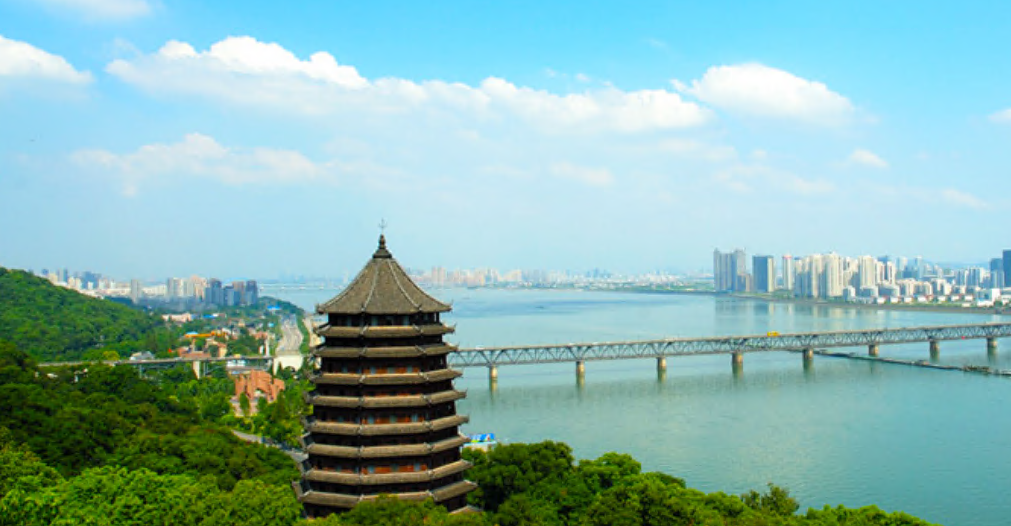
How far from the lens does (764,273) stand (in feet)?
456

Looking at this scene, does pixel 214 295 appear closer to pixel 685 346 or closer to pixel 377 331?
pixel 685 346

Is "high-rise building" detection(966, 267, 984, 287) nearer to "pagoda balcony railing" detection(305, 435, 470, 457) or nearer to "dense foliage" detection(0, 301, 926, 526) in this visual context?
"dense foliage" detection(0, 301, 926, 526)

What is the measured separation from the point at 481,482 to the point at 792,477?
1039 cm

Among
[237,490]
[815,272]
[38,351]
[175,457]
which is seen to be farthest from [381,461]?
[815,272]

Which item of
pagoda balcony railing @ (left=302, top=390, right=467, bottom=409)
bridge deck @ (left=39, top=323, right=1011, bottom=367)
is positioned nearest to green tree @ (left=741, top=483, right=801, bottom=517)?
pagoda balcony railing @ (left=302, top=390, right=467, bottom=409)

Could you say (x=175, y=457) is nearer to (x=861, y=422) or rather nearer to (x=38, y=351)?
(x=861, y=422)

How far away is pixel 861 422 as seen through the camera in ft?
95.9

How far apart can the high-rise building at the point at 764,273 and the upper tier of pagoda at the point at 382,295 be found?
131263mm

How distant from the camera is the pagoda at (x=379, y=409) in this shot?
1245cm

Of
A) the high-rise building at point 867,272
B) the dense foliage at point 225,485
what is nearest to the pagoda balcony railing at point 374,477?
the dense foliage at point 225,485

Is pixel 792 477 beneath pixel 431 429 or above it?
beneath

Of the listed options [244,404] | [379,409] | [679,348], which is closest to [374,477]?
[379,409]

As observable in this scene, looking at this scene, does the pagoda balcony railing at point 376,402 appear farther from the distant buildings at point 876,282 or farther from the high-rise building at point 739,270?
the high-rise building at point 739,270

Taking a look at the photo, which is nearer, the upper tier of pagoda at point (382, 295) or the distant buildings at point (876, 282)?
the upper tier of pagoda at point (382, 295)
